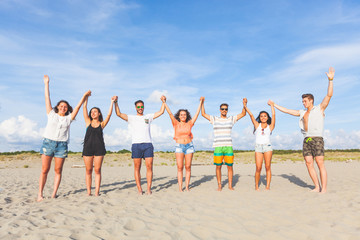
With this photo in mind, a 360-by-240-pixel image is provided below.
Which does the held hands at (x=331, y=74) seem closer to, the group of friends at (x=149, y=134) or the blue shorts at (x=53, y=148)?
the group of friends at (x=149, y=134)

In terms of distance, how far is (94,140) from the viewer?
6.72 meters

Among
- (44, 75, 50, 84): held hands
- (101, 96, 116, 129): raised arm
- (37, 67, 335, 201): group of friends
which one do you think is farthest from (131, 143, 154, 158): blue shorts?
(44, 75, 50, 84): held hands

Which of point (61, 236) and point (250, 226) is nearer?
point (61, 236)

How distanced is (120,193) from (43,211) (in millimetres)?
2593

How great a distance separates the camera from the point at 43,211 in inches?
211

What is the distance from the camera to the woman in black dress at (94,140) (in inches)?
264

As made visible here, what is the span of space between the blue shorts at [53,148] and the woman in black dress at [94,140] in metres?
0.54

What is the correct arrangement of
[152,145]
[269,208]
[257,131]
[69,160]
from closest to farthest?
[269,208] → [152,145] → [257,131] → [69,160]

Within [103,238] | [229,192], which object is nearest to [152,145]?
[229,192]

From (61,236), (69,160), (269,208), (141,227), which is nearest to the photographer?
(61,236)

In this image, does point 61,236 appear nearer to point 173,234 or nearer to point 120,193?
point 173,234

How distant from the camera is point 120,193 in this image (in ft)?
25.3

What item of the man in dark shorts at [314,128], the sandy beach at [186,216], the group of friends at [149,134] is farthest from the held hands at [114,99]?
the man in dark shorts at [314,128]

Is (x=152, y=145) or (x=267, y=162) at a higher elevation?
(x=152, y=145)
